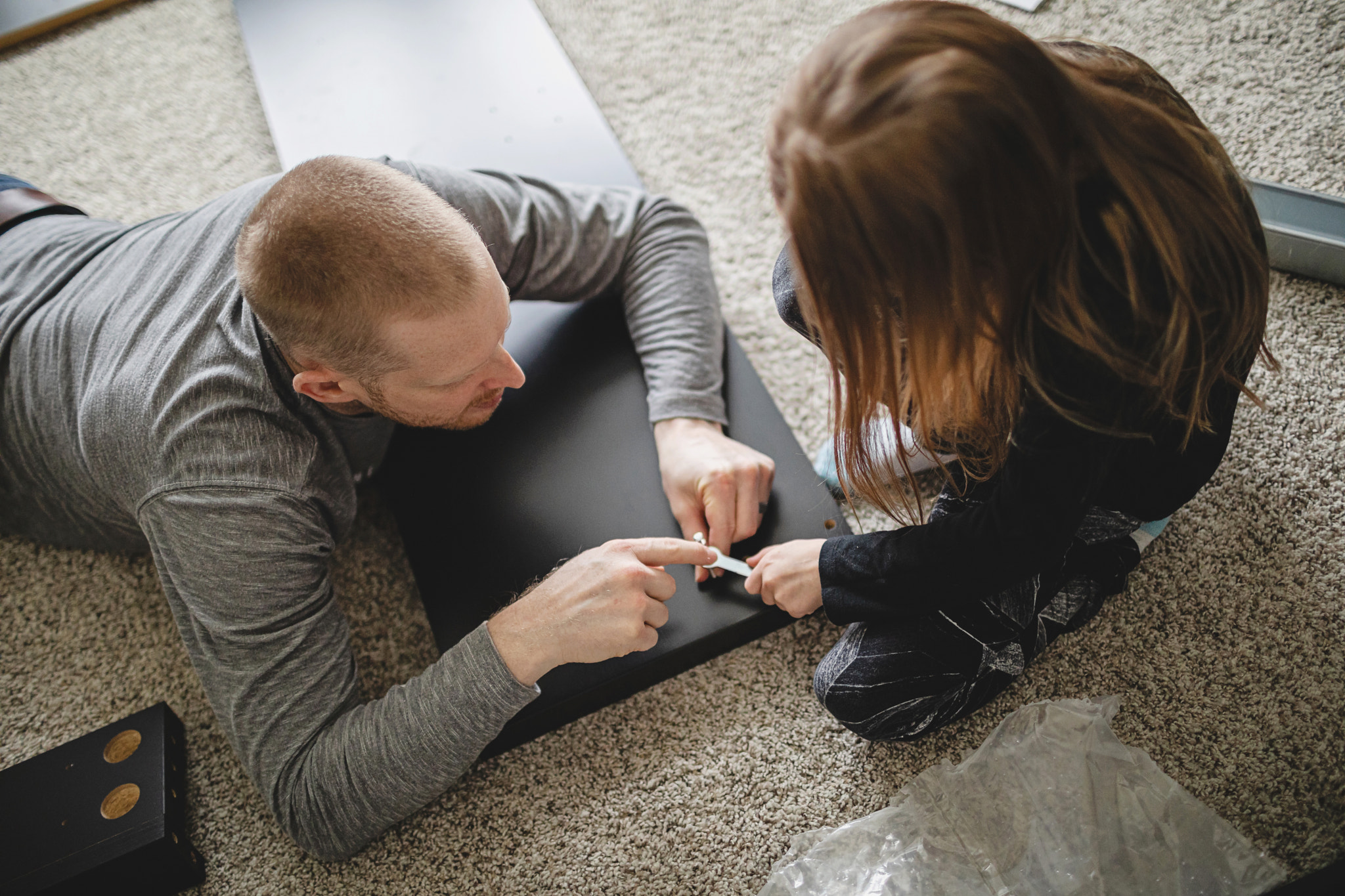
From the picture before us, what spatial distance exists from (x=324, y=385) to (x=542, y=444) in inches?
11.8

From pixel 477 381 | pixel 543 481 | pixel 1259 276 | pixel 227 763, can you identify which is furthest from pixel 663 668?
pixel 1259 276

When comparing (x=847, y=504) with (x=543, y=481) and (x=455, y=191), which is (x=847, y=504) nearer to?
(x=543, y=481)

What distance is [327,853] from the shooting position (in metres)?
0.79

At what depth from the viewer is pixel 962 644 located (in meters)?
0.77

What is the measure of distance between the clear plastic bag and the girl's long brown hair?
1.23ft

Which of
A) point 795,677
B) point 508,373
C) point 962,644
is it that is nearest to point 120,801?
point 508,373

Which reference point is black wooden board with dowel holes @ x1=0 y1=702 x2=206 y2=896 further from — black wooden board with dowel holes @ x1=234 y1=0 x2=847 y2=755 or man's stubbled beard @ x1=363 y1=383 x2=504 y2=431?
man's stubbled beard @ x1=363 y1=383 x2=504 y2=431

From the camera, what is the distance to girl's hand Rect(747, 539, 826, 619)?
2.66 ft

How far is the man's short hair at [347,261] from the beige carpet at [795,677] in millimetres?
434

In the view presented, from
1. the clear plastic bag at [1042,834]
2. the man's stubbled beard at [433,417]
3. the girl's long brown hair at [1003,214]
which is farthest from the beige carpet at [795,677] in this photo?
the girl's long brown hair at [1003,214]

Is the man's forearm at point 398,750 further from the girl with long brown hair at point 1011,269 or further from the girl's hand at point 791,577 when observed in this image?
the girl with long brown hair at point 1011,269

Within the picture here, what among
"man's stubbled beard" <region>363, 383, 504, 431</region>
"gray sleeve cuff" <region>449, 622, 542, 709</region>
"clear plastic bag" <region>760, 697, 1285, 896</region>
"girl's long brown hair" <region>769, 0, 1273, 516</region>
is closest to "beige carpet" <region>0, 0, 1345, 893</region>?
"clear plastic bag" <region>760, 697, 1285, 896</region>

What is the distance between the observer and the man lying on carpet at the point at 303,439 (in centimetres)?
69

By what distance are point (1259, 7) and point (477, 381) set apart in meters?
1.39
